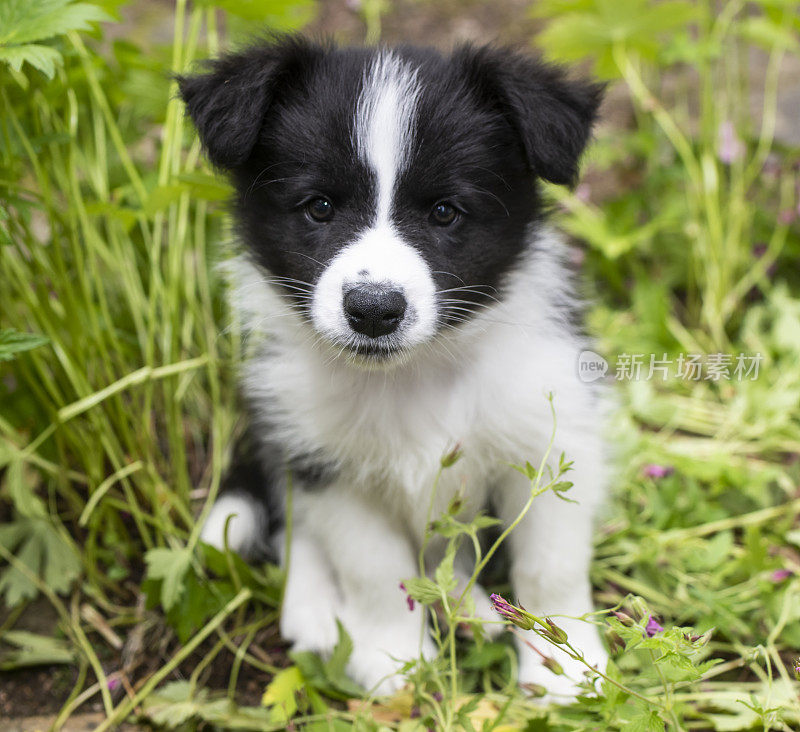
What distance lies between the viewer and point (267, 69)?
5.99ft

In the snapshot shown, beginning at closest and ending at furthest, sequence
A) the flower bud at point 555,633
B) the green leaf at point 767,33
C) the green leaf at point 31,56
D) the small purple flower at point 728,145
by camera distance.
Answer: the flower bud at point 555,633 → the green leaf at point 31,56 → the green leaf at point 767,33 → the small purple flower at point 728,145

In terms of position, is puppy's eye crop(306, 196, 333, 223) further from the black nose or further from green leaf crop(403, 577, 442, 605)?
green leaf crop(403, 577, 442, 605)

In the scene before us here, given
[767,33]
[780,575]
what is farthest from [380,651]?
[767,33]

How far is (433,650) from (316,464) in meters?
0.61

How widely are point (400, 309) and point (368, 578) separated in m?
0.83

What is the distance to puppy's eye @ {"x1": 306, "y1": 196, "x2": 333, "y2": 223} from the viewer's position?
5.98 feet

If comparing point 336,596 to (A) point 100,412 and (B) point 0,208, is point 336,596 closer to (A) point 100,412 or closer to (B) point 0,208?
(A) point 100,412

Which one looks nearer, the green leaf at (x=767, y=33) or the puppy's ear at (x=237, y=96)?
the puppy's ear at (x=237, y=96)

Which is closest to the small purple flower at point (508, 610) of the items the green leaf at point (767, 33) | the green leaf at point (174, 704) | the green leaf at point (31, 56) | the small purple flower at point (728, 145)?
the green leaf at point (174, 704)

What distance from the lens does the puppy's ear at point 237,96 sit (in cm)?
182

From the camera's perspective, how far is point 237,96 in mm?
1818

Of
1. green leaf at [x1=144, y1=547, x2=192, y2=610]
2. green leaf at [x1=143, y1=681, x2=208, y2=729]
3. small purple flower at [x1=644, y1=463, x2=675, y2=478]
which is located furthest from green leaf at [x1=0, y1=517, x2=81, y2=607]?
small purple flower at [x1=644, y1=463, x2=675, y2=478]

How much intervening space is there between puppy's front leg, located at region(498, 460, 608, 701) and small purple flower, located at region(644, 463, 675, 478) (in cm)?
62

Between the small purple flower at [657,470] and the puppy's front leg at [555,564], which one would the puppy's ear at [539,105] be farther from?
the small purple flower at [657,470]
